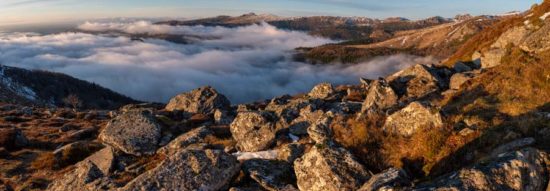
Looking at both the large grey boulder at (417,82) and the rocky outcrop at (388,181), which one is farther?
the large grey boulder at (417,82)

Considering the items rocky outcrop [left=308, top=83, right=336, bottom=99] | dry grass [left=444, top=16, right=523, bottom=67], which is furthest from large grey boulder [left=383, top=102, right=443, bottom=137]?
dry grass [left=444, top=16, right=523, bottom=67]

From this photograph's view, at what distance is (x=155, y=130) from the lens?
89.1 feet

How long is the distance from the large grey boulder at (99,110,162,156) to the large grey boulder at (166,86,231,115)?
16307 mm

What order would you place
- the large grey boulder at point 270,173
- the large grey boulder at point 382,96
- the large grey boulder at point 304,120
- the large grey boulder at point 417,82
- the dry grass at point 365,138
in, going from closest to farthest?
the dry grass at point 365,138
the large grey boulder at point 270,173
the large grey boulder at point 304,120
the large grey boulder at point 382,96
the large grey boulder at point 417,82

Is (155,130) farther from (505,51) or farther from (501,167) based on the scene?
(505,51)

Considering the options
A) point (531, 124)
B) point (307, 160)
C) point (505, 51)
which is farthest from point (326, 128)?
point (505, 51)

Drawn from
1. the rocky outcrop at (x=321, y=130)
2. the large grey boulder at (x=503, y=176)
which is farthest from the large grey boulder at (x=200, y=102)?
the large grey boulder at (x=503, y=176)

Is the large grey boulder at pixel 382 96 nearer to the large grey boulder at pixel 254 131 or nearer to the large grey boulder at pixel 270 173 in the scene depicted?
the large grey boulder at pixel 254 131

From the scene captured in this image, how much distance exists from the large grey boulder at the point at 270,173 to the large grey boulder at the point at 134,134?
9.93m

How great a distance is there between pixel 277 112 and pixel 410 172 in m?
14.5

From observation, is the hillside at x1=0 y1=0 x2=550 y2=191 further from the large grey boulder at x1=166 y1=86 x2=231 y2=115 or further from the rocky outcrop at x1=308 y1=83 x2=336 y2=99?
the large grey boulder at x1=166 y1=86 x2=231 y2=115

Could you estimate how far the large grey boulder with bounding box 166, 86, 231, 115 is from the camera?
4538 centimetres

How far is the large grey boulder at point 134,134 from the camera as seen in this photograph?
24750 mm

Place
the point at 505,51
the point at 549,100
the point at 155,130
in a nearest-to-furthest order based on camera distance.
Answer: the point at 549,100
the point at 155,130
the point at 505,51
